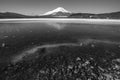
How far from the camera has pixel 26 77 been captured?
27.0ft

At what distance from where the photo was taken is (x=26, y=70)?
9.25m

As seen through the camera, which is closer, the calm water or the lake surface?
the lake surface

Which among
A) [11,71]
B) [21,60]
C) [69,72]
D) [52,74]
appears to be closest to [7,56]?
[21,60]

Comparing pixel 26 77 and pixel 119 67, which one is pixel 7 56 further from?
pixel 119 67

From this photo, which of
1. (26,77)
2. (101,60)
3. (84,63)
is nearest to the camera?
(26,77)

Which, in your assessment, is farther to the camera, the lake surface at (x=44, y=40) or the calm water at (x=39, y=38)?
the calm water at (x=39, y=38)

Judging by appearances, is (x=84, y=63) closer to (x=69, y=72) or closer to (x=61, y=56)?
(x=69, y=72)

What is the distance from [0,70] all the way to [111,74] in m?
11.1

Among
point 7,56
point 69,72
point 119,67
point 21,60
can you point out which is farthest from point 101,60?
point 7,56

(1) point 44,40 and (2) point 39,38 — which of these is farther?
(2) point 39,38

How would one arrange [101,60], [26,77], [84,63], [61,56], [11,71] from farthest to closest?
[61,56], [101,60], [84,63], [11,71], [26,77]

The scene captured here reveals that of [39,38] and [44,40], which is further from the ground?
[39,38]

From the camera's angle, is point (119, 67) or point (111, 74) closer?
point (111, 74)

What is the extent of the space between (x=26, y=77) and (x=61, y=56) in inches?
217
